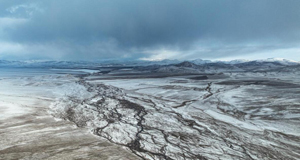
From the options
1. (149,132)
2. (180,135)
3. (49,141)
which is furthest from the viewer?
(149,132)

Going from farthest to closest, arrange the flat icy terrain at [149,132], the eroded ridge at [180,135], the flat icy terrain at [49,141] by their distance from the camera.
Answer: the eroded ridge at [180,135], the flat icy terrain at [149,132], the flat icy terrain at [49,141]

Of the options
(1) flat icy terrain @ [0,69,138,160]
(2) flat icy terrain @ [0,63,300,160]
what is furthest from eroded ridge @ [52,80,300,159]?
(1) flat icy terrain @ [0,69,138,160]

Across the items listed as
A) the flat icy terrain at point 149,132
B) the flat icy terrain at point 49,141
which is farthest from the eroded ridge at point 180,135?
the flat icy terrain at point 49,141

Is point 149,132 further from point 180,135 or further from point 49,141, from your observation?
point 49,141

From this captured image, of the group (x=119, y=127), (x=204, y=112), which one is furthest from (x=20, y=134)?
(x=204, y=112)

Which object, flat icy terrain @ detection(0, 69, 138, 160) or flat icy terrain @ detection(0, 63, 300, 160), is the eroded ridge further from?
flat icy terrain @ detection(0, 69, 138, 160)

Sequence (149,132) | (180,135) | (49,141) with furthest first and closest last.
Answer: (149,132) < (180,135) < (49,141)

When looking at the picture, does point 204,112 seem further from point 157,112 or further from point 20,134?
point 20,134

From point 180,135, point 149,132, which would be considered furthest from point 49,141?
point 180,135

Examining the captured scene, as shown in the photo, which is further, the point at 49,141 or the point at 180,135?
the point at 180,135

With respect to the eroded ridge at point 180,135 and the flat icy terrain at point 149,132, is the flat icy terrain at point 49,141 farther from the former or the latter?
the eroded ridge at point 180,135
